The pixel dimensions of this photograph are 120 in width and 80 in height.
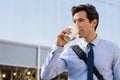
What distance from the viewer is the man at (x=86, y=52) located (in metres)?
2.86

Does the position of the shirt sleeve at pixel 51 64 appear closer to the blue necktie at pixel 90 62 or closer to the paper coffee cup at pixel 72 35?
the paper coffee cup at pixel 72 35

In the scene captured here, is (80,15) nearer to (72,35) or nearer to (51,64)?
(72,35)

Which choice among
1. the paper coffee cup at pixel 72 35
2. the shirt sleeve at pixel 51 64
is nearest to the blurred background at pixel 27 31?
the shirt sleeve at pixel 51 64

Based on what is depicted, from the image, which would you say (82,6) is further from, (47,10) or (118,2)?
(118,2)

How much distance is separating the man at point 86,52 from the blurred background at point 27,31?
9.06 meters

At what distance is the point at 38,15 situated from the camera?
12734mm

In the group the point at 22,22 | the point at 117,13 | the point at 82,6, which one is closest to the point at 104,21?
the point at 117,13

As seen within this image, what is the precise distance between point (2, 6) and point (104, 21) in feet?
12.1

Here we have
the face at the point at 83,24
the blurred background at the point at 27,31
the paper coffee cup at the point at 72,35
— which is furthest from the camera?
the blurred background at the point at 27,31

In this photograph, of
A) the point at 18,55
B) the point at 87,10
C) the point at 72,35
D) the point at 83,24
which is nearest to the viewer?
the point at 72,35

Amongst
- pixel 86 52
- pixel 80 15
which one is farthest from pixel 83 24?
pixel 86 52

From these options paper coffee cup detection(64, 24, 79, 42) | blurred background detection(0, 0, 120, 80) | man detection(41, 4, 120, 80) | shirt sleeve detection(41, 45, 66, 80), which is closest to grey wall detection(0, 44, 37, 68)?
blurred background detection(0, 0, 120, 80)

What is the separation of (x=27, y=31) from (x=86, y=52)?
9568 millimetres

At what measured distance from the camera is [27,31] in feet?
40.9
